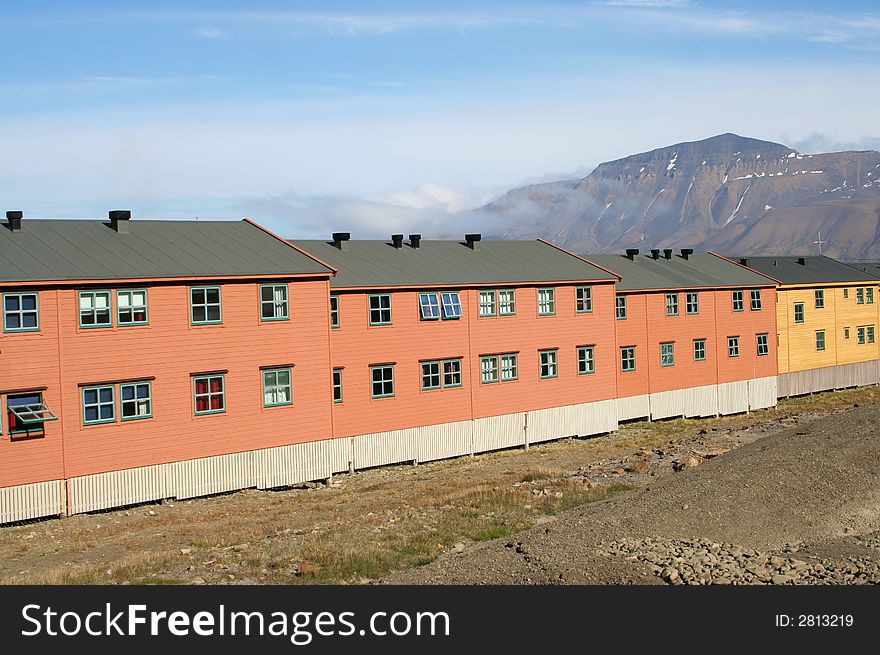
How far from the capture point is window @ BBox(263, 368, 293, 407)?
122 ft

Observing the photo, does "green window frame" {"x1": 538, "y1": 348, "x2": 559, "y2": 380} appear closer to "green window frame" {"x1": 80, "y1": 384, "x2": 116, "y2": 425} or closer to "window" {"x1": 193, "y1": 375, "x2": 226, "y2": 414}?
"window" {"x1": 193, "y1": 375, "x2": 226, "y2": 414}

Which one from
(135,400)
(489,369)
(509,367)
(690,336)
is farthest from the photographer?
(690,336)

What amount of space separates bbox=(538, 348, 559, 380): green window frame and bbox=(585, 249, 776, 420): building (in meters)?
5.93

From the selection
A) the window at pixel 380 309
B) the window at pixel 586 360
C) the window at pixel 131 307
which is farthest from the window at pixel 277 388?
the window at pixel 586 360

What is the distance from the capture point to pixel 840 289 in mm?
69562

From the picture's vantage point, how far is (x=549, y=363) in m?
48.3

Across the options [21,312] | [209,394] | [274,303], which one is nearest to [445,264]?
[274,303]

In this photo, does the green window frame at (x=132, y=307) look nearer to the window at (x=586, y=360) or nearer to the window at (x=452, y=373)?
the window at (x=452, y=373)

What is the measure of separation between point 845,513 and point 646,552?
6574 millimetres

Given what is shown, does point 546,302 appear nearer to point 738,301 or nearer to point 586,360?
point 586,360

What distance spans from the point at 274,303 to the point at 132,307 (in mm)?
5559

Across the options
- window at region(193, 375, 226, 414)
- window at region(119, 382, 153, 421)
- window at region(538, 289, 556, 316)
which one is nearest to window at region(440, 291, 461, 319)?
window at region(538, 289, 556, 316)

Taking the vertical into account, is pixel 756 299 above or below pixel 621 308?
below

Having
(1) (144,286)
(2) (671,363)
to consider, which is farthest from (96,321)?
(2) (671,363)
